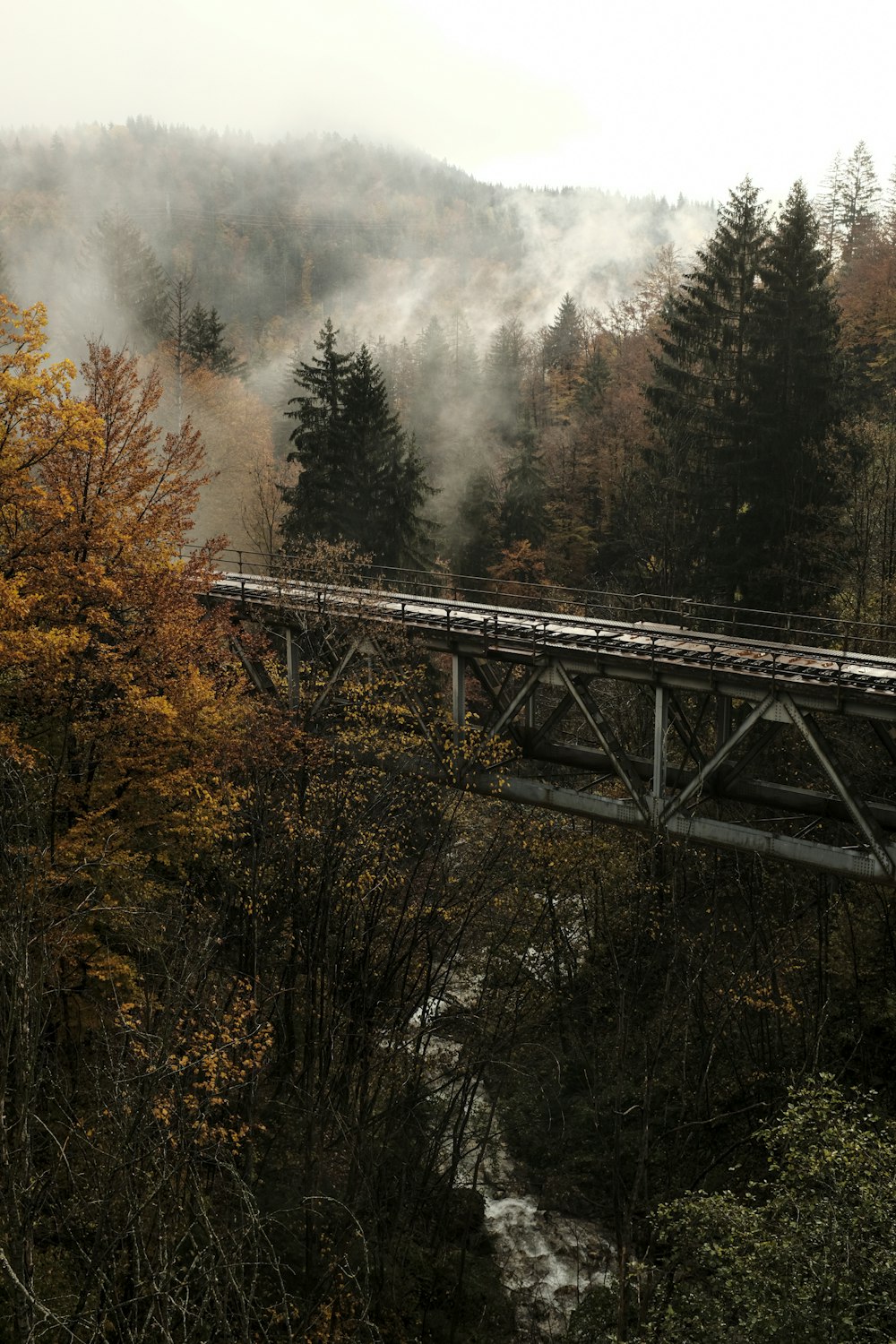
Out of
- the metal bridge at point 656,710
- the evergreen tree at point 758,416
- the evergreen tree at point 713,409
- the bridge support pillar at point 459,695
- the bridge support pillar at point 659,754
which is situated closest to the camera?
the metal bridge at point 656,710

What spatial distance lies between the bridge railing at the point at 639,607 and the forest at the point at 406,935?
74cm

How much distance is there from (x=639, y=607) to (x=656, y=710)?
1359 cm

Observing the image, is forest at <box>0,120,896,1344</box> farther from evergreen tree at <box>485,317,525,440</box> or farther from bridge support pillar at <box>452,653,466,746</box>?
evergreen tree at <box>485,317,525,440</box>

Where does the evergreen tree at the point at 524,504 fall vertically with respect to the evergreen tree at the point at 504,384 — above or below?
below

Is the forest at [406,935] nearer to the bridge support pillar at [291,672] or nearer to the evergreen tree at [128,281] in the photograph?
the bridge support pillar at [291,672]

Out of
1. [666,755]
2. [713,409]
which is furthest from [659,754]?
[713,409]

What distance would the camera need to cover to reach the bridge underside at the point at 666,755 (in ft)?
61.7

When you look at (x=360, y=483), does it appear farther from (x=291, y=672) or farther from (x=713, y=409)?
(x=291, y=672)

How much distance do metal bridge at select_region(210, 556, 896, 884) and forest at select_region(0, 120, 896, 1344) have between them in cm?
110

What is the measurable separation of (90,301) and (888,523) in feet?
243

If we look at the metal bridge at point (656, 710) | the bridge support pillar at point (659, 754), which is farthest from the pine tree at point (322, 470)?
the bridge support pillar at point (659, 754)

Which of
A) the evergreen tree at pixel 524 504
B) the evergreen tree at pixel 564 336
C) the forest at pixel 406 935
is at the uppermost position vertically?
the evergreen tree at pixel 564 336

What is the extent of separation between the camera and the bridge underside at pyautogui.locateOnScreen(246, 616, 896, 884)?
18.8 metres

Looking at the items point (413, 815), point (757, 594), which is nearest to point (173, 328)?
point (757, 594)
